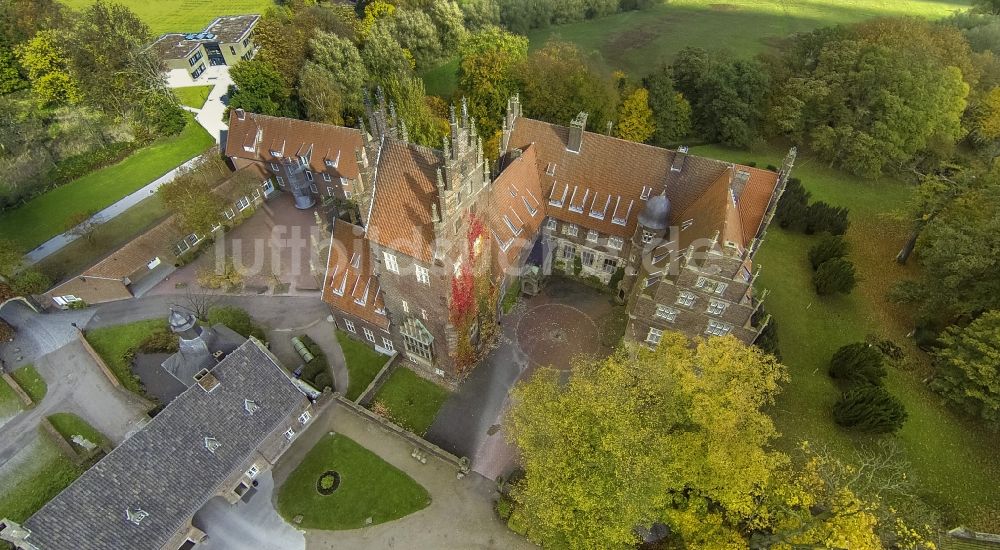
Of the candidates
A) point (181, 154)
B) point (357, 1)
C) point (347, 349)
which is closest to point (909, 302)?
point (347, 349)

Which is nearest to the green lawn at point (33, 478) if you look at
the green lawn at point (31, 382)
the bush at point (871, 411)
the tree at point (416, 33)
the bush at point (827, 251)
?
the green lawn at point (31, 382)

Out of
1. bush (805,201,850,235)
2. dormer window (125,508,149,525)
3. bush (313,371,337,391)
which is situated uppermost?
bush (805,201,850,235)

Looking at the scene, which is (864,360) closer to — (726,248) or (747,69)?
(726,248)

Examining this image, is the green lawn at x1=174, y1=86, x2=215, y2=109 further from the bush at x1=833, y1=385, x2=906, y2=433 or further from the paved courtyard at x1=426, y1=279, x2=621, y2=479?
the bush at x1=833, y1=385, x2=906, y2=433

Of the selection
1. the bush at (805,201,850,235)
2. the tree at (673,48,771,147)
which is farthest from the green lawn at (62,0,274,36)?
the bush at (805,201,850,235)

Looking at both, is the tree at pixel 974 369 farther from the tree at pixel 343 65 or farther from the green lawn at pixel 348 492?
the tree at pixel 343 65
